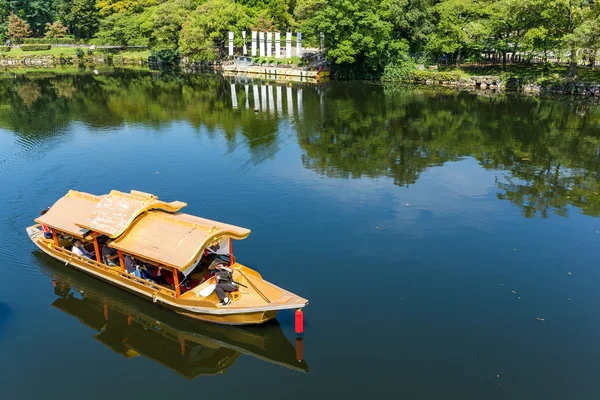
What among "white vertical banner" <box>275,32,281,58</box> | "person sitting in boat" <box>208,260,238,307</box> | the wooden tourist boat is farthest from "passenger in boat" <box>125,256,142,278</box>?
"white vertical banner" <box>275,32,281,58</box>

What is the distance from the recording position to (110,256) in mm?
16266

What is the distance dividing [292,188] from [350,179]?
136 inches

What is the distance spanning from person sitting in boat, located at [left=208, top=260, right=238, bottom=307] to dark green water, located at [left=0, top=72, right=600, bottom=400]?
1.04 m

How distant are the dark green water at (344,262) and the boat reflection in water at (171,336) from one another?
5cm

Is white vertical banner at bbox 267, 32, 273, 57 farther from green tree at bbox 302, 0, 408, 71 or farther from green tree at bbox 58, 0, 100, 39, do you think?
green tree at bbox 58, 0, 100, 39

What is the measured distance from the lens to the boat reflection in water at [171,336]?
43.4 feet

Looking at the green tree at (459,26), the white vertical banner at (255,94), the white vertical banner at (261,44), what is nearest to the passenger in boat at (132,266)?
the white vertical banner at (255,94)

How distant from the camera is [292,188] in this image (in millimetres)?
24500

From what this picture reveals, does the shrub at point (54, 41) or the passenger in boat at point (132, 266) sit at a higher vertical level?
the shrub at point (54, 41)

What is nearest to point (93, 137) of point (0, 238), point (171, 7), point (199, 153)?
point (199, 153)

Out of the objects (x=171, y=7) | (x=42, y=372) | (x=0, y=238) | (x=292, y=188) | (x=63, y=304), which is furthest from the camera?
(x=171, y=7)

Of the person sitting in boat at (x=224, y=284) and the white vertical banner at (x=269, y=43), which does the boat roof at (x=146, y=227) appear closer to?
the person sitting in boat at (x=224, y=284)

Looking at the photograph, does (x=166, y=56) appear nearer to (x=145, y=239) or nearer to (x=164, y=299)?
(x=145, y=239)

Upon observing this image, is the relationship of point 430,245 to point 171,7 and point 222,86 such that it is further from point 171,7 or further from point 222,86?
point 171,7
